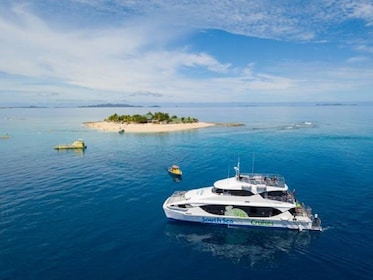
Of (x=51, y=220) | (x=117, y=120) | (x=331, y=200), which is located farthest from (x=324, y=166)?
(x=117, y=120)

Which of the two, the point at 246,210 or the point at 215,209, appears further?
the point at 215,209

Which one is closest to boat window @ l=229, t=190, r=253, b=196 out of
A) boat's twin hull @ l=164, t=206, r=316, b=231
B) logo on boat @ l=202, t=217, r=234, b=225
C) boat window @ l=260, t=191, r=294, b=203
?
boat window @ l=260, t=191, r=294, b=203

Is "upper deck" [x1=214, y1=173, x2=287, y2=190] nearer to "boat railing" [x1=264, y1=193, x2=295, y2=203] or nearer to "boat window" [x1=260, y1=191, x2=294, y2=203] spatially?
"boat window" [x1=260, y1=191, x2=294, y2=203]

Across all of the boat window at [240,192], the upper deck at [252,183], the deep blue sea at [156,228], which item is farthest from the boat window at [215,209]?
the upper deck at [252,183]

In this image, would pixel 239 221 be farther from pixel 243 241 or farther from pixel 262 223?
pixel 243 241

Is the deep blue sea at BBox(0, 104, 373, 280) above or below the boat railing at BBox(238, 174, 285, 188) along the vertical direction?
below

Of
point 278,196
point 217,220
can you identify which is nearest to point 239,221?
point 217,220
